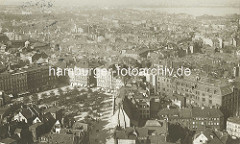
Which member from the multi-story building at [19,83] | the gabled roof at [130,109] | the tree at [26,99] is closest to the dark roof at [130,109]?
the gabled roof at [130,109]

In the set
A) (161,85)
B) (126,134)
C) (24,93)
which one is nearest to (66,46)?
(24,93)

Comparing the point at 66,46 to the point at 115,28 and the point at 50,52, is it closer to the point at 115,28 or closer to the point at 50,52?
the point at 50,52

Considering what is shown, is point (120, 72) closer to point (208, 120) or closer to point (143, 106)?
point (143, 106)

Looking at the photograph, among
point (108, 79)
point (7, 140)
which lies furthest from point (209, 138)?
point (7, 140)

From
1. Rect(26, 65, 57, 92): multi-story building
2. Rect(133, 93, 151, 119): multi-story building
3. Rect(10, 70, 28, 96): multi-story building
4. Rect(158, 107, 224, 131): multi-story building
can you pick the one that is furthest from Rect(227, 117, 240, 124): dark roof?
Rect(10, 70, 28, 96): multi-story building

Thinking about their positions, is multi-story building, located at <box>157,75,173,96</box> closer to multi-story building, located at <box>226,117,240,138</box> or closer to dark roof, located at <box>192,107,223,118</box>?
dark roof, located at <box>192,107,223,118</box>

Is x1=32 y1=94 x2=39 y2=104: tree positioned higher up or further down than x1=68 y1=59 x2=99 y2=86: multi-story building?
further down
